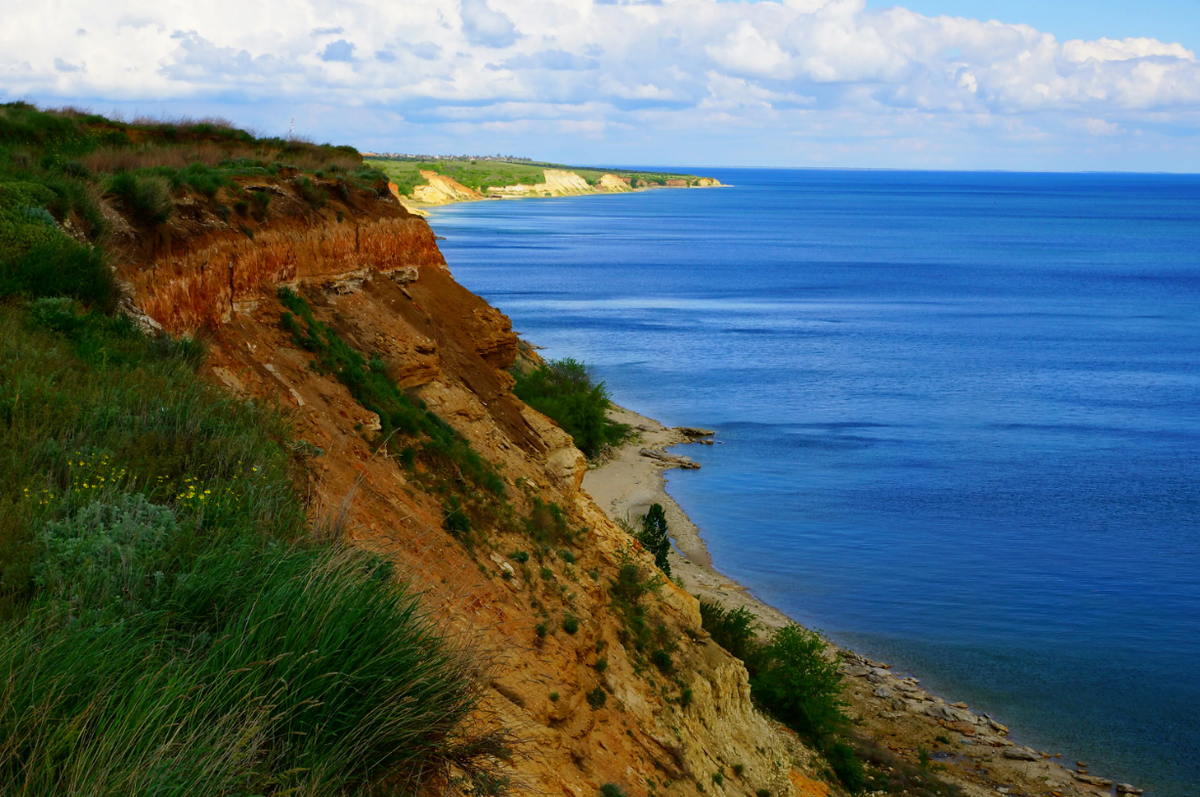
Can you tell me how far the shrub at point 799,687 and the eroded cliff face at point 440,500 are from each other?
91 centimetres

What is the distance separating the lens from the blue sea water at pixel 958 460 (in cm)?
2867

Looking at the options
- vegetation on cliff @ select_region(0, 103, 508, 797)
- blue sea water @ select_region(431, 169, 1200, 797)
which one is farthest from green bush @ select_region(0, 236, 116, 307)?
blue sea water @ select_region(431, 169, 1200, 797)

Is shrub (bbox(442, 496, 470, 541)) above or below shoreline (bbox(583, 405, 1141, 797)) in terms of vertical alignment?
above

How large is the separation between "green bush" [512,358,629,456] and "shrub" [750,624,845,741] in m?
23.0

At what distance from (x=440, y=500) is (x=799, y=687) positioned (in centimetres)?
1235

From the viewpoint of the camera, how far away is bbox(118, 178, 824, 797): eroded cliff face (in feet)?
38.6

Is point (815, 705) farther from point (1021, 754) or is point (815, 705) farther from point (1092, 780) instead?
point (1092, 780)

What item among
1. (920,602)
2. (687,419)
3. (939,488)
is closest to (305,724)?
(920,602)

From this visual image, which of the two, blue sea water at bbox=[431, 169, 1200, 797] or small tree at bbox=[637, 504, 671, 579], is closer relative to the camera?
blue sea water at bbox=[431, 169, 1200, 797]

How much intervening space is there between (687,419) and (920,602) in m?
25.8

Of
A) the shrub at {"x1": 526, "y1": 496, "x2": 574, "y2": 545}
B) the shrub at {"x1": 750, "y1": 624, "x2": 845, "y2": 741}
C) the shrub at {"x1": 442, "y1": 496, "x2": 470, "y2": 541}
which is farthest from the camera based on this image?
the shrub at {"x1": 750, "y1": 624, "x2": 845, "y2": 741}

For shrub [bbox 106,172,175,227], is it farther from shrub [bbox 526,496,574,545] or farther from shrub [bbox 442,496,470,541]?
shrub [bbox 526,496,574,545]

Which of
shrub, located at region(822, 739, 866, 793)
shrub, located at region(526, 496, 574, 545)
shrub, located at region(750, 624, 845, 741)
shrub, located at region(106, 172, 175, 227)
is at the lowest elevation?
shrub, located at region(822, 739, 866, 793)

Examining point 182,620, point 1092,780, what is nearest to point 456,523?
point 182,620
